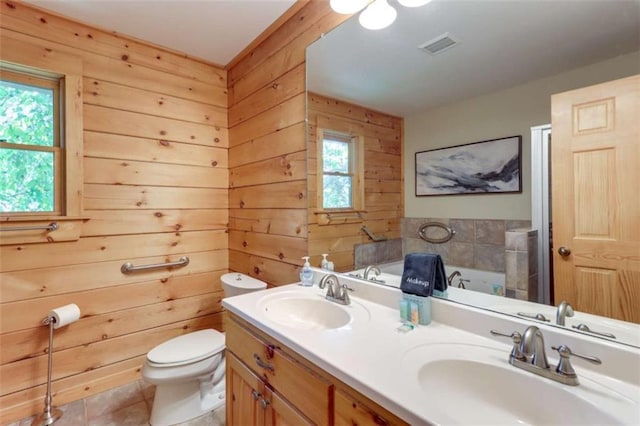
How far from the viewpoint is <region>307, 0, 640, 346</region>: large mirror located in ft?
2.75

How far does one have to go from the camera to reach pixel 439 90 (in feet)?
4.02

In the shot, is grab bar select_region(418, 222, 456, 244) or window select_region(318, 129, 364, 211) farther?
window select_region(318, 129, 364, 211)

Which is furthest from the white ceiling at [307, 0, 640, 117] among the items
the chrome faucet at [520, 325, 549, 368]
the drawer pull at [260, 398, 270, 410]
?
the drawer pull at [260, 398, 270, 410]

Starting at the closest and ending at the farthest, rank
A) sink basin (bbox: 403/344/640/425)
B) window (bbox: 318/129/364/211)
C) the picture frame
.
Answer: sink basin (bbox: 403/344/640/425) → the picture frame → window (bbox: 318/129/364/211)

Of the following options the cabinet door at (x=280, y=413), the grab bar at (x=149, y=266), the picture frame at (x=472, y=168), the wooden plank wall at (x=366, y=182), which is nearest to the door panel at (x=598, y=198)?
the picture frame at (x=472, y=168)

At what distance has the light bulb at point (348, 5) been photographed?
143cm

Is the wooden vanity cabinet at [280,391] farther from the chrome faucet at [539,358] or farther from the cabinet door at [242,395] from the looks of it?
the chrome faucet at [539,358]

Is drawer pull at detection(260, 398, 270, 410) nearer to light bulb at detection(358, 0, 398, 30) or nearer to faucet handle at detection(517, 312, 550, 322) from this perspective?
faucet handle at detection(517, 312, 550, 322)

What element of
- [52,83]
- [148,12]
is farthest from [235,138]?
[52,83]

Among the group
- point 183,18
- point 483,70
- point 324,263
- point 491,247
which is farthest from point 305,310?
point 183,18

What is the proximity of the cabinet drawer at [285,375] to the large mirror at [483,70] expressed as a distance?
1.97 feet

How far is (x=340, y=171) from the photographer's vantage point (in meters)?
1.65

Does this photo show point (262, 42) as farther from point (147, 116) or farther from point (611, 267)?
point (611, 267)

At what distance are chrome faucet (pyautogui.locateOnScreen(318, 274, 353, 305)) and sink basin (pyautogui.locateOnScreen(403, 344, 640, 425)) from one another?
0.51 meters
